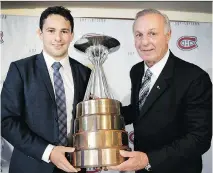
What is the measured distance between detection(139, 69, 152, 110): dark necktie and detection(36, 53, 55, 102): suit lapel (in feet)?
0.99

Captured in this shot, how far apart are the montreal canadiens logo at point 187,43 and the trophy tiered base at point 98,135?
0.45 metres

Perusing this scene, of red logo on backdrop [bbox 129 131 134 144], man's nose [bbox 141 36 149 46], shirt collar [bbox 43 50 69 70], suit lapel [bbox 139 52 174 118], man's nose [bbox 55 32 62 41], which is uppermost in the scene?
man's nose [bbox 55 32 62 41]

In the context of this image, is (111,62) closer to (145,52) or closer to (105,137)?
(145,52)

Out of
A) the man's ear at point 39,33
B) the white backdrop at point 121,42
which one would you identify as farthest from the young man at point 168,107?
the man's ear at point 39,33

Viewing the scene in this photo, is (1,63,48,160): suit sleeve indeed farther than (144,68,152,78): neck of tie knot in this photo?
No

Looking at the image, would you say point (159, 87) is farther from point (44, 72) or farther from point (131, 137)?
point (44, 72)

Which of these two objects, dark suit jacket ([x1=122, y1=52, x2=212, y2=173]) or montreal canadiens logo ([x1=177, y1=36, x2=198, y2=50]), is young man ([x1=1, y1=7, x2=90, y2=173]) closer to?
dark suit jacket ([x1=122, y1=52, x2=212, y2=173])

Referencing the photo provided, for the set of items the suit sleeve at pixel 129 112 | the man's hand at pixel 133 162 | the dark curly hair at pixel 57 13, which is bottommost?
the man's hand at pixel 133 162

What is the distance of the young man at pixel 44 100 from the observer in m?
1.00

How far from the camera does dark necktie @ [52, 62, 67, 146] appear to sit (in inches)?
40.5

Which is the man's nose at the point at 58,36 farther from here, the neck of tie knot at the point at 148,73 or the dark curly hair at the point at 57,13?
the neck of tie knot at the point at 148,73

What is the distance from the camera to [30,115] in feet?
3.36

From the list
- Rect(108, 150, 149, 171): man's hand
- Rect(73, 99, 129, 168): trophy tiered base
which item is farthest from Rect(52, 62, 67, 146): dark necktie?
Rect(108, 150, 149, 171): man's hand

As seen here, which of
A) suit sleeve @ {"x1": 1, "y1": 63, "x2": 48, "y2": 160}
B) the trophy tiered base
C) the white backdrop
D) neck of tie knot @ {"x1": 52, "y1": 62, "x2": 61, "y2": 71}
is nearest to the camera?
the trophy tiered base
